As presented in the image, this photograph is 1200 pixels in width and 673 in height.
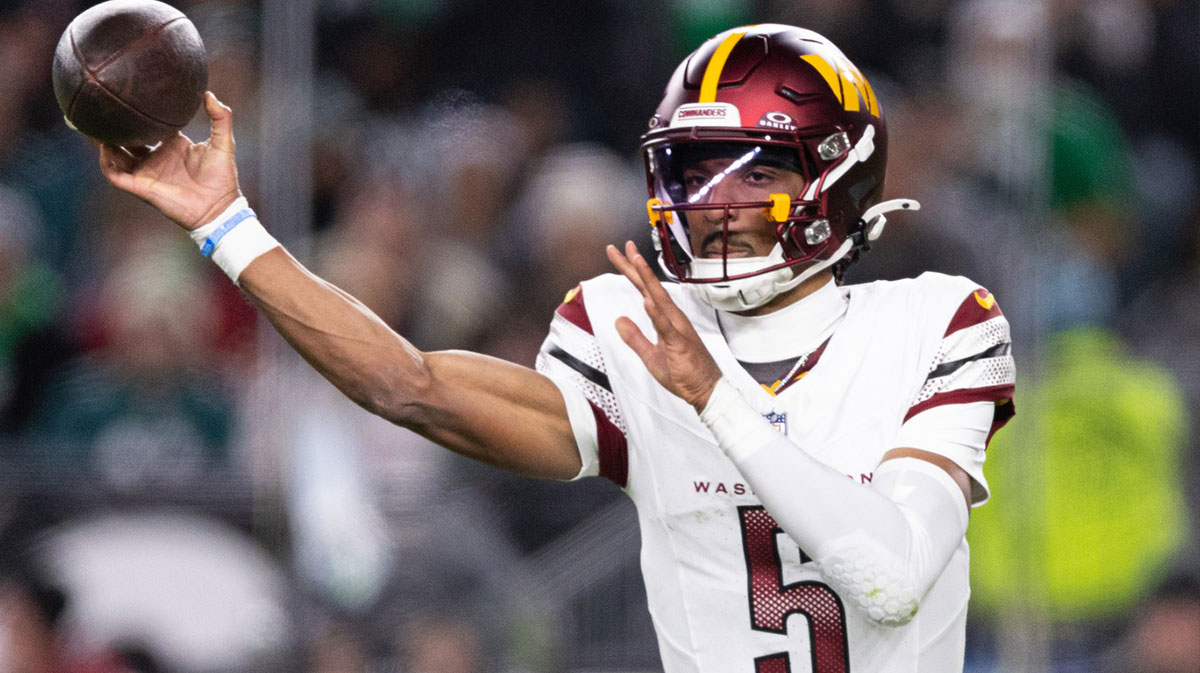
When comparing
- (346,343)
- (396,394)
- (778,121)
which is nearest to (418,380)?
(396,394)

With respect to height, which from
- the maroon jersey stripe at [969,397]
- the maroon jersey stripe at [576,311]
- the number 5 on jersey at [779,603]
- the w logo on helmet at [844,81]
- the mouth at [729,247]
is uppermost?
the w logo on helmet at [844,81]

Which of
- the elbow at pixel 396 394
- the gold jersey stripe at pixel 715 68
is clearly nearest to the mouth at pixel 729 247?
the gold jersey stripe at pixel 715 68

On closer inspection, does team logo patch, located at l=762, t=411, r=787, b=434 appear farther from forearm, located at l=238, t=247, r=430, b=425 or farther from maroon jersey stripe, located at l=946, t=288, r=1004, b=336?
forearm, located at l=238, t=247, r=430, b=425

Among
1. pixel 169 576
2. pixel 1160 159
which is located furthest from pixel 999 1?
pixel 169 576

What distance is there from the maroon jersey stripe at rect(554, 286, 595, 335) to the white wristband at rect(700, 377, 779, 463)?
1.80 feet

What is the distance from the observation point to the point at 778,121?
2877mm

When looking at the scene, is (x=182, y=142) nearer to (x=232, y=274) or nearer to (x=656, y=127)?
(x=232, y=274)

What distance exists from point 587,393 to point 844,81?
2.52 feet

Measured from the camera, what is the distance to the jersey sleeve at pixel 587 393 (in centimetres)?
299

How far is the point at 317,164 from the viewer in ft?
17.9

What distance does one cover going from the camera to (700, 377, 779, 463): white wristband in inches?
98.9

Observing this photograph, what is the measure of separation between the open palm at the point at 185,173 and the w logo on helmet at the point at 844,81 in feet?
3.56

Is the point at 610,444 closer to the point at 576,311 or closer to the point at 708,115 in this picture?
the point at 576,311

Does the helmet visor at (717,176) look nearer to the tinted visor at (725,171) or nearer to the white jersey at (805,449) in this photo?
the tinted visor at (725,171)
